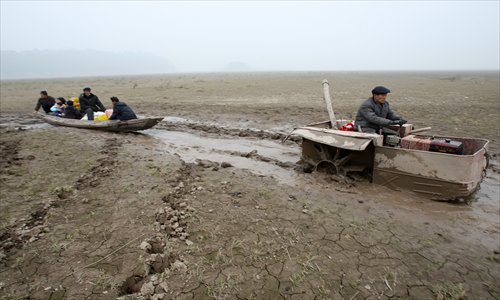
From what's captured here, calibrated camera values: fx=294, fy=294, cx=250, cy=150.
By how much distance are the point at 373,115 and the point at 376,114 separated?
23 cm

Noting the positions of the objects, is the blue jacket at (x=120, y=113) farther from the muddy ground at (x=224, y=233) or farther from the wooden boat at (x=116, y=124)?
the muddy ground at (x=224, y=233)

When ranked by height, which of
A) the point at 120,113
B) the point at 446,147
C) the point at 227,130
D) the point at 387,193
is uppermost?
the point at 120,113

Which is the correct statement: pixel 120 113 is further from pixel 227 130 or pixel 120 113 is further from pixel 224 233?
pixel 224 233

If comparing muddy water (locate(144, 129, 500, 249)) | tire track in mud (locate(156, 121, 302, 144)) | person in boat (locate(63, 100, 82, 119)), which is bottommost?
muddy water (locate(144, 129, 500, 249))

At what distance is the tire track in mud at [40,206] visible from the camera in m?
3.76

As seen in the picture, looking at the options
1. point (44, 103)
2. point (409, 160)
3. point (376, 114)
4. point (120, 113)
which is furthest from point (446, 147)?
point (44, 103)

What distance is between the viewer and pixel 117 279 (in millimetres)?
3148

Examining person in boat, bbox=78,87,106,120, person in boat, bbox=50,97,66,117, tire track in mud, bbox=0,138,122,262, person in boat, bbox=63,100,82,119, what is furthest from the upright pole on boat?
person in boat, bbox=50,97,66,117

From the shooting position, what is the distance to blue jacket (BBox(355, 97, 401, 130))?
5613 mm

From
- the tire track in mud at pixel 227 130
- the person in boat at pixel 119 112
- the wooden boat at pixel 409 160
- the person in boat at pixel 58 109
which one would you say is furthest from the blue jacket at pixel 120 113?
the wooden boat at pixel 409 160

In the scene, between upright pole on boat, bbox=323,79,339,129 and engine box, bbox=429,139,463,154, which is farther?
upright pole on boat, bbox=323,79,339,129

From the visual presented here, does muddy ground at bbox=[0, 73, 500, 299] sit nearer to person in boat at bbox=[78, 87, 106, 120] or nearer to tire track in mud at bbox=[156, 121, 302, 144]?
tire track in mud at bbox=[156, 121, 302, 144]

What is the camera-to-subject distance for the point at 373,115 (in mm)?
5664

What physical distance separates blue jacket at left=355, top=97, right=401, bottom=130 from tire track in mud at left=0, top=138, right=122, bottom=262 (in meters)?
5.29
